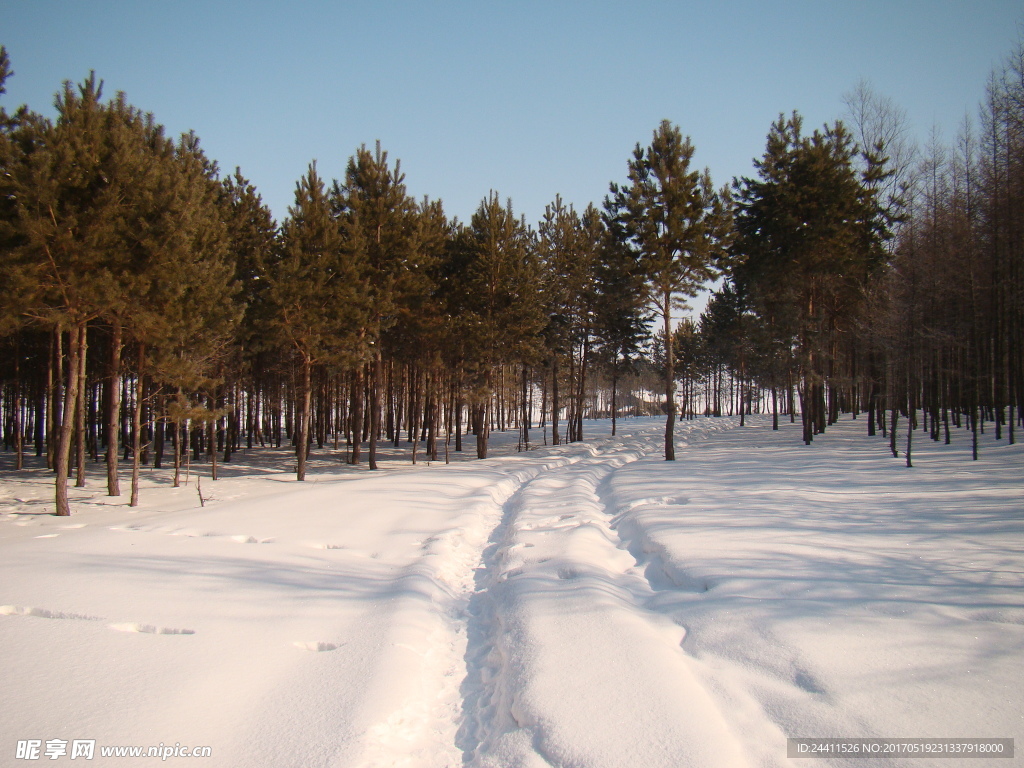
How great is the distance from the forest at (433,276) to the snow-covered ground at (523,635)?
737 cm

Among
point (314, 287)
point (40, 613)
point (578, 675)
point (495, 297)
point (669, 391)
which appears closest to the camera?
point (578, 675)

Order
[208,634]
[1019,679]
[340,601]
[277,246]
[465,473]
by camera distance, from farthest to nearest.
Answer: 1. [277,246]
2. [465,473]
3. [340,601]
4. [208,634]
5. [1019,679]

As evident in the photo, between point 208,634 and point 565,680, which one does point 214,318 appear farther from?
point 565,680

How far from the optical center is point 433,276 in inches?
995

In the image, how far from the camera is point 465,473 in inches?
702

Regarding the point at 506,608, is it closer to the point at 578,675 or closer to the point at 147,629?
the point at 578,675

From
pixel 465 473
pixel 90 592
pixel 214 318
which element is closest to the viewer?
pixel 90 592

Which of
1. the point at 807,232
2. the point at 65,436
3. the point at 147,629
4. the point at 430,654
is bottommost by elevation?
the point at 430,654

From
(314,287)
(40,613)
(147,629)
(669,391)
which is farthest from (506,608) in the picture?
(314,287)

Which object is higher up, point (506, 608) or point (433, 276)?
point (433, 276)

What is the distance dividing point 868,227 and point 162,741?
2891 cm

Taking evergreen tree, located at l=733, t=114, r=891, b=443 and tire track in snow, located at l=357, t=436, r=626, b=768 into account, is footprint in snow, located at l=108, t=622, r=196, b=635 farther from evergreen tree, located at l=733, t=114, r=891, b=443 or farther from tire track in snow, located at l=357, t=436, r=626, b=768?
evergreen tree, located at l=733, t=114, r=891, b=443

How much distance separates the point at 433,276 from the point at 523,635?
22213 mm

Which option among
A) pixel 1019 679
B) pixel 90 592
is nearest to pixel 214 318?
pixel 90 592
